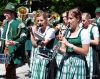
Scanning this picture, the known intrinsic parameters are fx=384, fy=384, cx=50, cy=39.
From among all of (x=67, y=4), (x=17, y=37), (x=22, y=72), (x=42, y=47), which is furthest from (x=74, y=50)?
(x=67, y=4)

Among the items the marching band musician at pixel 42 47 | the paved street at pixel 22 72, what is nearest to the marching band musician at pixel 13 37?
the marching band musician at pixel 42 47

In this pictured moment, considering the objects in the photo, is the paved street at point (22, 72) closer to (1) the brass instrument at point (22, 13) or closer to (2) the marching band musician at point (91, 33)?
(1) the brass instrument at point (22, 13)

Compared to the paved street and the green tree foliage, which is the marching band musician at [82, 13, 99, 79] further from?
the green tree foliage

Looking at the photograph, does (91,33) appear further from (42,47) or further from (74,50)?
(74,50)

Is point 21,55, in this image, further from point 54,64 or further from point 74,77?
point 74,77

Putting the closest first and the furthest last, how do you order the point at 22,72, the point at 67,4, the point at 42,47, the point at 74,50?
the point at 74,50 < the point at 42,47 < the point at 22,72 < the point at 67,4

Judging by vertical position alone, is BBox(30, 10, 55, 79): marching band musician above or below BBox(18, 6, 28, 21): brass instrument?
below

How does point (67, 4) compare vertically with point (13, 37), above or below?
above

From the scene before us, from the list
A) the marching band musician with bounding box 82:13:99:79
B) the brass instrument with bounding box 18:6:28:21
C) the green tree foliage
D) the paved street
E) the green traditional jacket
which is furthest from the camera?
the green tree foliage

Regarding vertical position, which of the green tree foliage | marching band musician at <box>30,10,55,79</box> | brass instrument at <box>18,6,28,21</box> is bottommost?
marching band musician at <box>30,10,55,79</box>

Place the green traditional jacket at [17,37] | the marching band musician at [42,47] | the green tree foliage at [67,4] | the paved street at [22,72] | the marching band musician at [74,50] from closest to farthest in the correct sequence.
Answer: the marching band musician at [74,50] < the marching band musician at [42,47] < the green traditional jacket at [17,37] < the paved street at [22,72] < the green tree foliage at [67,4]

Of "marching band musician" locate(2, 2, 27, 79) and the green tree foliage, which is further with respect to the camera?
the green tree foliage

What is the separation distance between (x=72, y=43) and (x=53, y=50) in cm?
67

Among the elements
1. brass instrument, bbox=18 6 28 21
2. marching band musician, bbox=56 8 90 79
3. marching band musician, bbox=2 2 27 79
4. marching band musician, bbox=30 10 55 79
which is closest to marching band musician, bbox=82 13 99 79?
marching band musician, bbox=30 10 55 79
